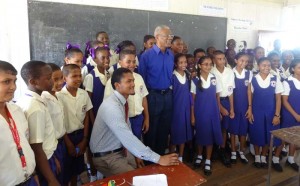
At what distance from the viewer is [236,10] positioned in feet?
18.4

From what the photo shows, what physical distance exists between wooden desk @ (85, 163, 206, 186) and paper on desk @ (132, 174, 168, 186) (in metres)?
0.03

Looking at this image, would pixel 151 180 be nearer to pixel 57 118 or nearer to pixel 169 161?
pixel 169 161

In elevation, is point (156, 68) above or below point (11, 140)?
above

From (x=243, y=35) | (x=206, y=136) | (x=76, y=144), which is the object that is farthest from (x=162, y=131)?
(x=243, y=35)

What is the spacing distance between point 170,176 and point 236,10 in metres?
5.10

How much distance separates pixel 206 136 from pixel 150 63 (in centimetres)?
108

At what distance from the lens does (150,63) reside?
2760 millimetres

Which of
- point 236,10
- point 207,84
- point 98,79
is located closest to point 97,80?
point 98,79

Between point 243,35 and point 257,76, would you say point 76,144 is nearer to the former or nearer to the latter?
point 257,76

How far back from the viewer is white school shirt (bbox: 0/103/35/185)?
123 cm

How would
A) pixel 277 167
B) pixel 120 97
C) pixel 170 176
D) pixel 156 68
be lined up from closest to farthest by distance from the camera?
pixel 170 176 → pixel 120 97 → pixel 156 68 → pixel 277 167

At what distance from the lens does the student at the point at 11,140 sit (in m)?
1.24

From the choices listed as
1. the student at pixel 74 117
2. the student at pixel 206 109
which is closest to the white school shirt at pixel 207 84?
the student at pixel 206 109

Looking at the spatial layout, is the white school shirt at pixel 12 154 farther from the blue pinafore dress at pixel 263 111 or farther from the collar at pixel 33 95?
the blue pinafore dress at pixel 263 111
